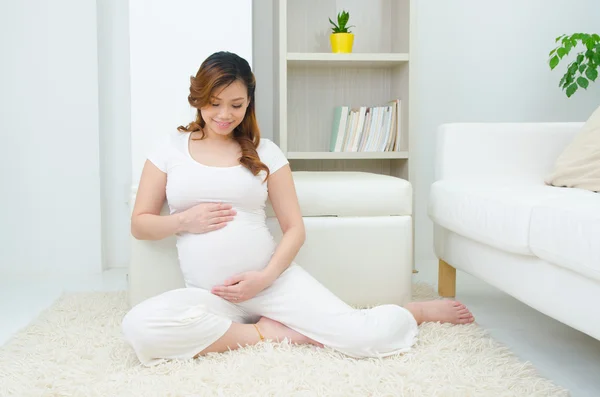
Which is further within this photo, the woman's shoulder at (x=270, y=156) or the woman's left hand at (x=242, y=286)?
the woman's shoulder at (x=270, y=156)

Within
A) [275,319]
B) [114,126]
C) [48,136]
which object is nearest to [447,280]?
[275,319]

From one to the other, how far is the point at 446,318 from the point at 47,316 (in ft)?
4.15

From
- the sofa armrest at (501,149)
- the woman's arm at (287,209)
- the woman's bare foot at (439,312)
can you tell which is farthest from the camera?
the sofa armrest at (501,149)

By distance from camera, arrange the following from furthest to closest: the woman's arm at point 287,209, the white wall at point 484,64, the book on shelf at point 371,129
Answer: the white wall at point 484,64
the book on shelf at point 371,129
the woman's arm at point 287,209

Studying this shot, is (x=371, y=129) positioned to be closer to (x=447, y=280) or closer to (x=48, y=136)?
(x=447, y=280)

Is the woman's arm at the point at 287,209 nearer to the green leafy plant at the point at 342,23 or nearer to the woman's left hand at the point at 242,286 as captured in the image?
the woman's left hand at the point at 242,286

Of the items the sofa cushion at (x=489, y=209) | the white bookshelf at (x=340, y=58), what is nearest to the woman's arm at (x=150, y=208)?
the sofa cushion at (x=489, y=209)

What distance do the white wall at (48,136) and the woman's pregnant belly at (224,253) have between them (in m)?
1.26

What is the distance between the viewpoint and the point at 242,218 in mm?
1763

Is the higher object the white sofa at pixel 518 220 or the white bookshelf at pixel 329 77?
the white bookshelf at pixel 329 77

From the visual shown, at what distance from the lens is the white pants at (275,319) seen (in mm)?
1534

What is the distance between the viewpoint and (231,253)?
1.71 metres

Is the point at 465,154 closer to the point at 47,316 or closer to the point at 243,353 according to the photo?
the point at 243,353

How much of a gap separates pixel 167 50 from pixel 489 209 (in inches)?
46.0
